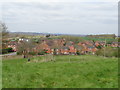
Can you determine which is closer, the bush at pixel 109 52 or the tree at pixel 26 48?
the bush at pixel 109 52

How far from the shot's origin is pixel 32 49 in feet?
59.1

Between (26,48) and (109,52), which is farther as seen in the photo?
(26,48)

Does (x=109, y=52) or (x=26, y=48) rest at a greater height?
(x=26, y=48)

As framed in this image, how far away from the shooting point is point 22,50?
1894 cm

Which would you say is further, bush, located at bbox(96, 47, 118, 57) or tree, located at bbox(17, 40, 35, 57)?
tree, located at bbox(17, 40, 35, 57)

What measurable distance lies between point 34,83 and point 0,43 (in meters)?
12.7

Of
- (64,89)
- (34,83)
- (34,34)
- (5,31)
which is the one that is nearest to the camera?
(64,89)

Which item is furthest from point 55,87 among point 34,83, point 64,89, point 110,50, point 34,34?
point 34,34

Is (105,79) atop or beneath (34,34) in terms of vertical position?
beneath

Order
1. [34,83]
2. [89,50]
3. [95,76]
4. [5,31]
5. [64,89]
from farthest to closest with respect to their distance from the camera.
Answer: [89,50] < [5,31] < [95,76] < [34,83] < [64,89]

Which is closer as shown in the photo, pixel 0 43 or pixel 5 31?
pixel 0 43

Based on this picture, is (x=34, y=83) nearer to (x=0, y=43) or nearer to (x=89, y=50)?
(x=0, y=43)

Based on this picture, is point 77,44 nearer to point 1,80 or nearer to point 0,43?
point 0,43

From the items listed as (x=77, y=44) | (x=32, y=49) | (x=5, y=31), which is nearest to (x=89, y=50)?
(x=77, y=44)
